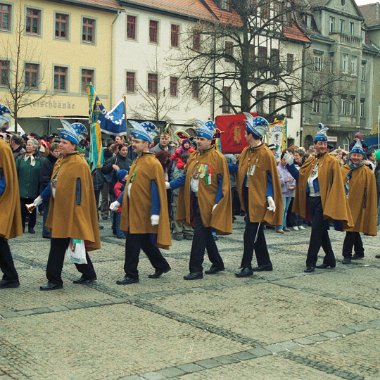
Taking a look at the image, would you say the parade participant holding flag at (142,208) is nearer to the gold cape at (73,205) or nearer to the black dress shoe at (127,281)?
the black dress shoe at (127,281)

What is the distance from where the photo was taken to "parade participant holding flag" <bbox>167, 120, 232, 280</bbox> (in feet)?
29.0

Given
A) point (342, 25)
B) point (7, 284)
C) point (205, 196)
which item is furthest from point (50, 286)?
point (342, 25)

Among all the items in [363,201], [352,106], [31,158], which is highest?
[352,106]

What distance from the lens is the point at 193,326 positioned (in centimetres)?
644

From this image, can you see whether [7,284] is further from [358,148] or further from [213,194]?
[358,148]

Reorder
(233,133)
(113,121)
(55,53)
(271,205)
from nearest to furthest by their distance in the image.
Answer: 1. (271,205)
2. (113,121)
3. (233,133)
4. (55,53)

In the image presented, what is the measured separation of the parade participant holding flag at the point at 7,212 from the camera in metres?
7.70

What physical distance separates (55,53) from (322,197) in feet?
102

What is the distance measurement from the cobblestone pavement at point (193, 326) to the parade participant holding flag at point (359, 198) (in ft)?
3.72

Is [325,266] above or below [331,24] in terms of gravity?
below

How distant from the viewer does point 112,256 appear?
1050cm

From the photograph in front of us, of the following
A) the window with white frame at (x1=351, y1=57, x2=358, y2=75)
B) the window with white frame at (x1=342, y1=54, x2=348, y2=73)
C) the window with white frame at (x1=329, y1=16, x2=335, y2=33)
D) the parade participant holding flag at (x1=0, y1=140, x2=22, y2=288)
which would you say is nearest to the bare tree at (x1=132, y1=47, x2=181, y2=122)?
the window with white frame at (x1=329, y1=16, x2=335, y2=33)

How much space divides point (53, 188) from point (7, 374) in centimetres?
342

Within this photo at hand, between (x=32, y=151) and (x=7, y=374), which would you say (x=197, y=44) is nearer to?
→ (x=32, y=151)
